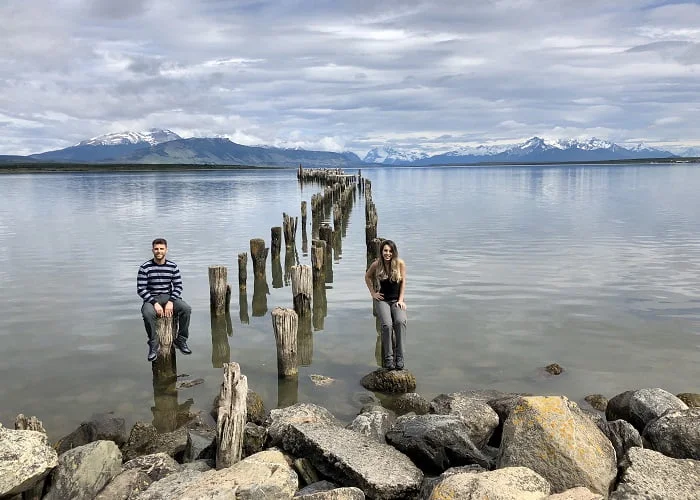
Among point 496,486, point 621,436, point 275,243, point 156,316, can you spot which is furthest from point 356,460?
point 275,243

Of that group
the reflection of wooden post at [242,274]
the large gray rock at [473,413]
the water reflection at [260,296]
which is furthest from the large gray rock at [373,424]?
the reflection of wooden post at [242,274]

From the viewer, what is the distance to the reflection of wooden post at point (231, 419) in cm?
662

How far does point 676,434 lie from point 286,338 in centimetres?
579

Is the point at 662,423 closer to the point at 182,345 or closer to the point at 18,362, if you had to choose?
the point at 182,345

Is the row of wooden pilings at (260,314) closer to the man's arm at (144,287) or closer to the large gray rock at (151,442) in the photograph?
the man's arm at (144,287)

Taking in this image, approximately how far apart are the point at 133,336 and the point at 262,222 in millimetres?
22936

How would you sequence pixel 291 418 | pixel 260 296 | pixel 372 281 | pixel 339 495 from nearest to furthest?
pixel 339 495, pixel 291 418, pixel 372 281, pixel 260 296

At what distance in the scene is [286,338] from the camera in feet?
32.3

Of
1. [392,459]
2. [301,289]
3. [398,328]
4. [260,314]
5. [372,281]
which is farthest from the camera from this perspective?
[260,314]

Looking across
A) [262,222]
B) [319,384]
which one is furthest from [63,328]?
[262,222]

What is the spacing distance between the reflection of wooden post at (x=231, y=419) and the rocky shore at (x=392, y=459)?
26cm

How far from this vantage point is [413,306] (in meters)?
14.3

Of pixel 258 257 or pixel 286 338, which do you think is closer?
pixel 286 338

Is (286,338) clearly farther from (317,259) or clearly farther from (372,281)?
(317,259)
